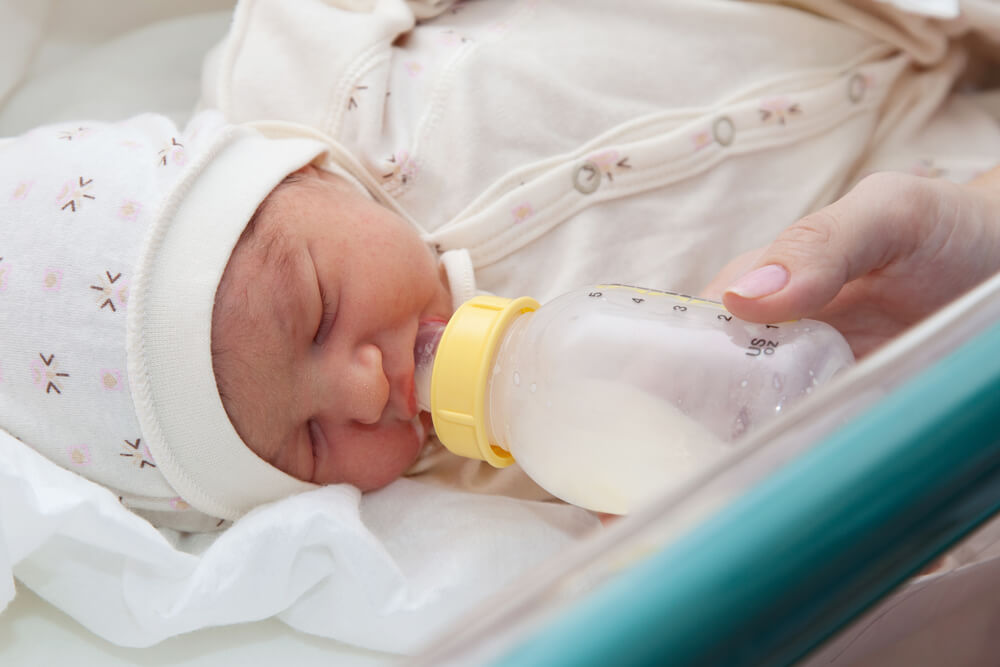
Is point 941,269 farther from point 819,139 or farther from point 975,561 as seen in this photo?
point 819,139

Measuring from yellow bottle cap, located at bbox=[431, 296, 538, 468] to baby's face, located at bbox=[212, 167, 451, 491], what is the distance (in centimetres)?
7

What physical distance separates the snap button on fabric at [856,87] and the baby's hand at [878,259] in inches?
11.3

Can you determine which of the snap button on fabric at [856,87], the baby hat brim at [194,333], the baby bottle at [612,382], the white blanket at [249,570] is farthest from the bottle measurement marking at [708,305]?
the snap button on fabric at [856,87]

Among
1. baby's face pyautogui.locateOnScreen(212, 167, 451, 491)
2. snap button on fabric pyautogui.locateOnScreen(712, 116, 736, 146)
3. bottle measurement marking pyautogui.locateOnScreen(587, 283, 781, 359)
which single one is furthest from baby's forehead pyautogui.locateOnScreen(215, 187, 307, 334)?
snap button on fabric pyautogui.locateOnScreen(712, 116, 736, 146)

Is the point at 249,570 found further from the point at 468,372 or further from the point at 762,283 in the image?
the point at 762,283

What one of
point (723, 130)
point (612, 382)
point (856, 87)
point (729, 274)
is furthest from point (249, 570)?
point (856, 87)

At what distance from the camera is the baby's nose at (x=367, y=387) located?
0.89m

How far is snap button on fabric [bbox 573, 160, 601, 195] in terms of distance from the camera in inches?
42.9

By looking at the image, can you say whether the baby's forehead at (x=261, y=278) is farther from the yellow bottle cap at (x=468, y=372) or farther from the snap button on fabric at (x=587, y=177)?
the snap button on fabric at (x=587, y=177)

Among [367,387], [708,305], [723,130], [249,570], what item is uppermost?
[723,130]

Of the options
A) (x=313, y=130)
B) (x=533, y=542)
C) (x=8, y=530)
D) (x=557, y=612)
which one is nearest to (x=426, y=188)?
(x=313, y=130)

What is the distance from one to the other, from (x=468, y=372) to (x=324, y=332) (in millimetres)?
175

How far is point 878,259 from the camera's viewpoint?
824mm

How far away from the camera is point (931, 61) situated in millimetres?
1275
